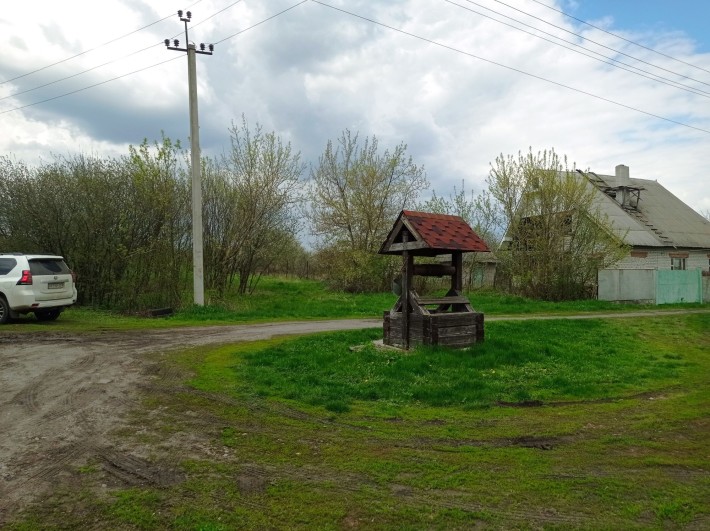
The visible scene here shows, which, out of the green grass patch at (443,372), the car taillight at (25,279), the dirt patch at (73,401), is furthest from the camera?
the car taillight at (25,279)

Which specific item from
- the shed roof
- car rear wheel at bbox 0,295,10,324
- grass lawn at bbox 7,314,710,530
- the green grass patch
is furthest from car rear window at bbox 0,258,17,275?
the shed roof

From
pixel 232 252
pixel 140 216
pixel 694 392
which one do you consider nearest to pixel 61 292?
pixel 140 216

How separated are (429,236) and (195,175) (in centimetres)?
1010

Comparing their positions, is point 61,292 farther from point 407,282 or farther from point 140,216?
point 407,282

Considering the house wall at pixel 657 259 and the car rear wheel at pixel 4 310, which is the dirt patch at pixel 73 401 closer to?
the car rear wheel at pixel 4 310

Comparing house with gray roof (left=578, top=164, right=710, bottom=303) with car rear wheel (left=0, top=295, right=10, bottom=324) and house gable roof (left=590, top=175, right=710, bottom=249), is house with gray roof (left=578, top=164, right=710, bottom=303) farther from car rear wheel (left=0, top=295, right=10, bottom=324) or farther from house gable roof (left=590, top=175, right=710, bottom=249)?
car rear wheel (left=0, top=295, right=10, bottom=324)

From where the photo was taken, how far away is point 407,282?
1005 cm

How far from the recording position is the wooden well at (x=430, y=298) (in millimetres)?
9727

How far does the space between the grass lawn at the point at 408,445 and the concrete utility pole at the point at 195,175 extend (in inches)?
304

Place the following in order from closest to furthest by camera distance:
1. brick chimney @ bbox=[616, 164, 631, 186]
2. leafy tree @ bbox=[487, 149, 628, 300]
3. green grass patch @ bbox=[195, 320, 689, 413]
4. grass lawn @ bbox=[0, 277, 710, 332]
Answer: green grass patch @ bbox=[195, 320, 689, 413] < grass lawn @ bbox=[0, 277, 710, 332] < leafy tree @ bbox=[487, 149, 628, 300] < brick chimney @ bbox=[616, 164, 631, 186]

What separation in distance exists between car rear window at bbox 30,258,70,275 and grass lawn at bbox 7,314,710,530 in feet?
21.6

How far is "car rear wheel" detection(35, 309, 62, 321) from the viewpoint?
48.3 ft

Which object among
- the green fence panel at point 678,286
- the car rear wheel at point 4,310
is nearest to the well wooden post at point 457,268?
the car rear wheel at point 4,310

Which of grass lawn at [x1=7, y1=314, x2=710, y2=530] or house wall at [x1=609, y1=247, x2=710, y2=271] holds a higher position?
house wall at [x1=609, y1=247, x2=710, y2=271]
